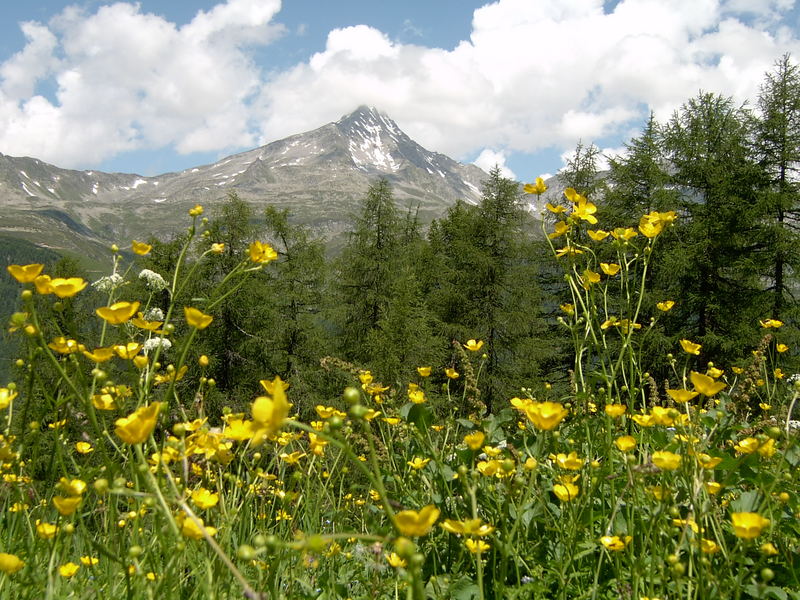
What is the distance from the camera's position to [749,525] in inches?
39.7

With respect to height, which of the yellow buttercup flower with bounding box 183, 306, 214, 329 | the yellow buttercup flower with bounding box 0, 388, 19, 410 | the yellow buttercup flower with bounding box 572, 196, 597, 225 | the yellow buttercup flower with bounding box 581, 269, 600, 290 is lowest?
the yellow buttercup flower with bounding box 0, 388, 19, 410

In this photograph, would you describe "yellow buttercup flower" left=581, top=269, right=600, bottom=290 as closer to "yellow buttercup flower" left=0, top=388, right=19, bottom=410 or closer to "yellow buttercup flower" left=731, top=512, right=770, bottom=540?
"yellow buttercup flower" left=731, top=512, right=770, bottom=540

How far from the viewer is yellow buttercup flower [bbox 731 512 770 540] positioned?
3.21 feet

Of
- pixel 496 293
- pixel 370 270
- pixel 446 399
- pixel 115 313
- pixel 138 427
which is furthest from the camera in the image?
pixel 370 270

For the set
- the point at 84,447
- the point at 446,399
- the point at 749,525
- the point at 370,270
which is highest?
the point at 370,270

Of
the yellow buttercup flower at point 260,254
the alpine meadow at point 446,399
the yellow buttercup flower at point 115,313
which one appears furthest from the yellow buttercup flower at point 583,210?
the yellow buttercup flower at point 115,313

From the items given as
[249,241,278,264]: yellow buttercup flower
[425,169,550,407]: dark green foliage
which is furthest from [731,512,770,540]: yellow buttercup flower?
[425,169,550,407]: dark green foliage

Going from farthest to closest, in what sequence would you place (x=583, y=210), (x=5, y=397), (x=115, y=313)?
(x=583, y=210), (x=5, y=397), (x=115, y=313)

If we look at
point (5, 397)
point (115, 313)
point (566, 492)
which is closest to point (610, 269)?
point (566, 492)

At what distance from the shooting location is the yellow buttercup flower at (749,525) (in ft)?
3.21

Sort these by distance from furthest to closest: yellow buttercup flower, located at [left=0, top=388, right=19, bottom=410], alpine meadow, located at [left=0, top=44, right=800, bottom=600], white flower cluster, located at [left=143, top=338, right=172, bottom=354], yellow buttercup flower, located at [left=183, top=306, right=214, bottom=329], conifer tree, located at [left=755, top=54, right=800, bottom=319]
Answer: conifer tree, located at [left=755, top=54, right=800, bottom=319]
white flower cluster, located at [left=143, top=338, right=172, bottom=354]
yellow buttercup flower, located at [left=0, top=388, right=19, bottom=410]
alpine meadow, located at [left=0, top=44, right=800, bottom=600]
yellow buttercup flower, located at [left=183, top=306, right=214, bottom=329]

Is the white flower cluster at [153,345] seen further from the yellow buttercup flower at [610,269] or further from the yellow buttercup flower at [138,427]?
the yellow buttercup flower at [610,269]

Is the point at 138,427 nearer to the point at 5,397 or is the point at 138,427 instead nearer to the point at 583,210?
the point at 5,397

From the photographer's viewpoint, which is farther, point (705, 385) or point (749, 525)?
point (705, 385)
